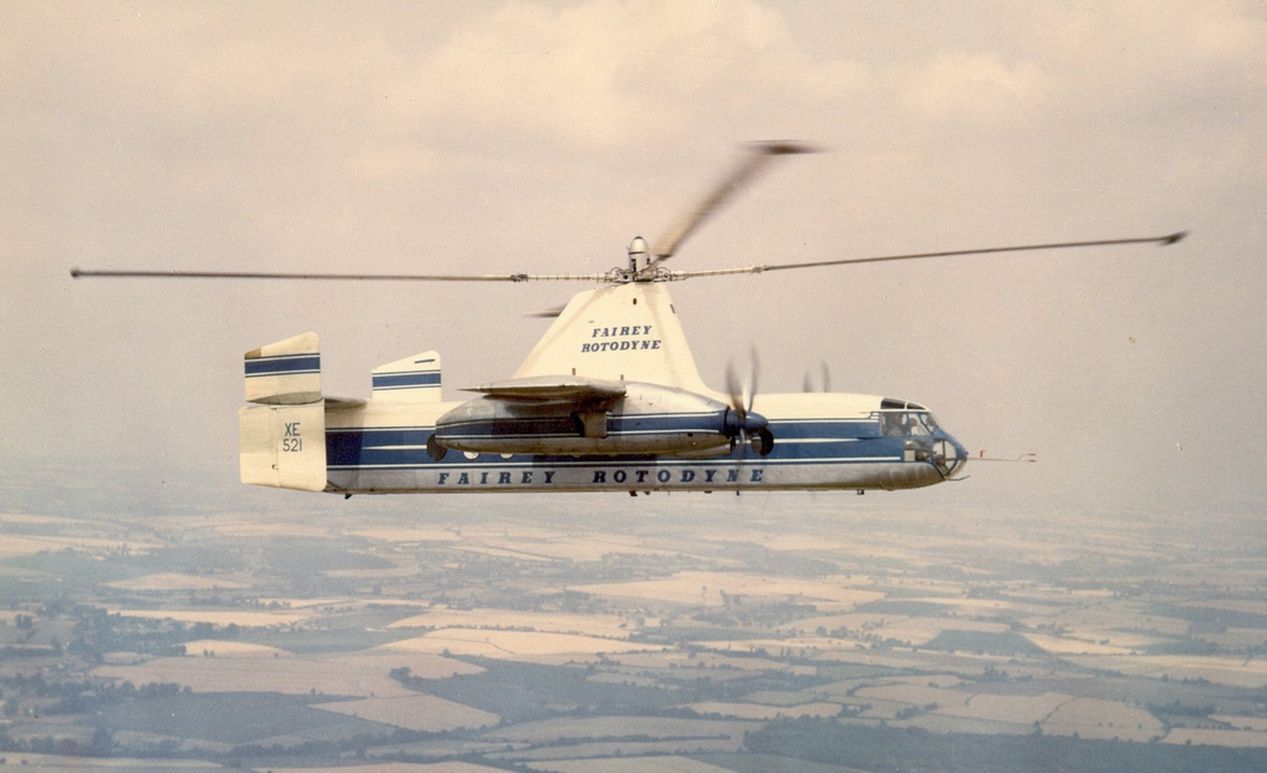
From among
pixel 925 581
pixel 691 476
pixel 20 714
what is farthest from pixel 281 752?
pixel 925 581

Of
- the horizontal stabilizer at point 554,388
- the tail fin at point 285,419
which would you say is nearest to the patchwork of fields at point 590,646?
the tail fin at point 285,419

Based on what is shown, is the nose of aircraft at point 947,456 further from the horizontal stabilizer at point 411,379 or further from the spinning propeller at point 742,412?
the horizontal stabilizer at point 411,379

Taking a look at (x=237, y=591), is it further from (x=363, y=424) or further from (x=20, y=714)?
(x=363, y=424)

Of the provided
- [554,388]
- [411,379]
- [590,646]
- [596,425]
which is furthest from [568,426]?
[590,646]

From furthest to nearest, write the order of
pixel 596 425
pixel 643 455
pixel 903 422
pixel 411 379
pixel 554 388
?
1. pixel 411 379
2. pixel 643 455
3. pixel 903 422
4. pixel 596 425
5. pixel 554 388

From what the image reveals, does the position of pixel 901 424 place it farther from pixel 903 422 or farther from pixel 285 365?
pixel 285 365

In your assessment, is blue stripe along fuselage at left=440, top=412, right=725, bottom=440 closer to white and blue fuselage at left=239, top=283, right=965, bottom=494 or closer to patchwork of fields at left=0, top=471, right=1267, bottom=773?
white and blue fuselage at left=239, top=283, right=965, bottom=494
